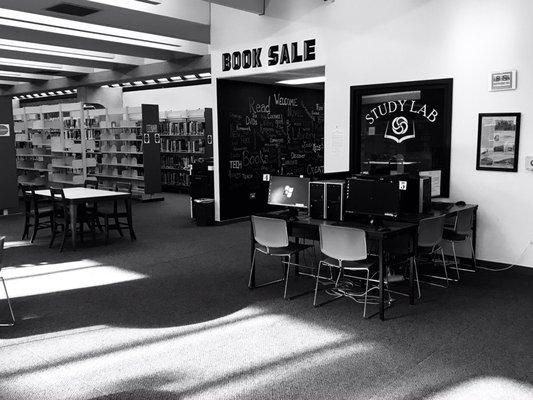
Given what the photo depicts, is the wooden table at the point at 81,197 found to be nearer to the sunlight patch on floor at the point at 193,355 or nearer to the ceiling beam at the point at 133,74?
the sunlight patch on floor at the point at 193,355

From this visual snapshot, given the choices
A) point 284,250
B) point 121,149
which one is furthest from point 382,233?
point 121,149

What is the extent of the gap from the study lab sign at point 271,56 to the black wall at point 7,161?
493 cm

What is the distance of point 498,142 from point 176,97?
41.1ft

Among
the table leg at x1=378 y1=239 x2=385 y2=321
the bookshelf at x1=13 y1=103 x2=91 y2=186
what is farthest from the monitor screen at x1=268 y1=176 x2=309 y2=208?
the bookshelf at x1=13 y1=103 x2=91 y2=186

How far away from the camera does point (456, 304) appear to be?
5.05 metres

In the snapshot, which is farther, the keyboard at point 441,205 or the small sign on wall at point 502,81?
the keyboard at point 441,205

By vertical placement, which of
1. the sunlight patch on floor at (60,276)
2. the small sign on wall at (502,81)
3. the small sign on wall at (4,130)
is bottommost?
the sunlight patch on floor at (60,276)

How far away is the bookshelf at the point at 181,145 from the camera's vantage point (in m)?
14.5

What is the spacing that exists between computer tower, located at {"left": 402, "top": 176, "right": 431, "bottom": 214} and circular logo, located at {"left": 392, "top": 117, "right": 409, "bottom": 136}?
1.38 meters

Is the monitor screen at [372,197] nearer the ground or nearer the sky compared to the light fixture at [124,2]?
nearer the ground

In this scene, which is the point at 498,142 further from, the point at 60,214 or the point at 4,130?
the point at 4,130

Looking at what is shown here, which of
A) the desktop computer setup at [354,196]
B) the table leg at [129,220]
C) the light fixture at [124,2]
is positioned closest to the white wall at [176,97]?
the light fixture at [124,2]

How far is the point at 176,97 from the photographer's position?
1694 centimetres

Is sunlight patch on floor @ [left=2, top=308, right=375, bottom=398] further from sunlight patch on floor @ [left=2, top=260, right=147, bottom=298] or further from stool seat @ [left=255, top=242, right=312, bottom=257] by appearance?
sunlight patch on floor @ [left=2, top=260, right=147, bottom=298]
